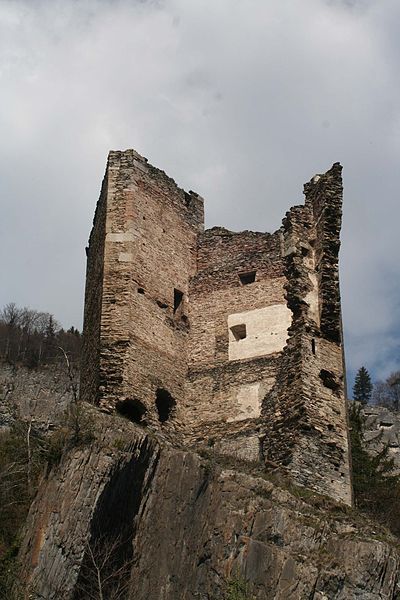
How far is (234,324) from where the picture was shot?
2638 centimetres

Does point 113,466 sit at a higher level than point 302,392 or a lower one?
lower

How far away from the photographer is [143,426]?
930 inches

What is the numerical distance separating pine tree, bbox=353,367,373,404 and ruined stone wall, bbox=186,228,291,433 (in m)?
44.0

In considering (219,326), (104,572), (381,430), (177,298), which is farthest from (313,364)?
(381,430)

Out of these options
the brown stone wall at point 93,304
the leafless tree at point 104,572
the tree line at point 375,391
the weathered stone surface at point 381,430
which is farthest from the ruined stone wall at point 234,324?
the tree line at point 375,391

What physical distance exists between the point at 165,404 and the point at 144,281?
3.16 metres

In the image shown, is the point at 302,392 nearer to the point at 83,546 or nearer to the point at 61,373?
the point at 83,546

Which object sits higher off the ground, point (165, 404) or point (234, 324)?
point (234, 324)

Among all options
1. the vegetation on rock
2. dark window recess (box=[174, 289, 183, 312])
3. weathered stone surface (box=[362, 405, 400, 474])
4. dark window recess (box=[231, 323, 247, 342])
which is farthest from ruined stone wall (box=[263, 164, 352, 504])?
weathered stone surface (box=[362, 405, 400, 474])

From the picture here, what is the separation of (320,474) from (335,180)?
810 centimetres

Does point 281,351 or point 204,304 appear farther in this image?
point 204,304

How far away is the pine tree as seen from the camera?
232ft

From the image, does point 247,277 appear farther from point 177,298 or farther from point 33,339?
point 33,339

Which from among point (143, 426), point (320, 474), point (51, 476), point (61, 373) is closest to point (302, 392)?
point (320, 474)
